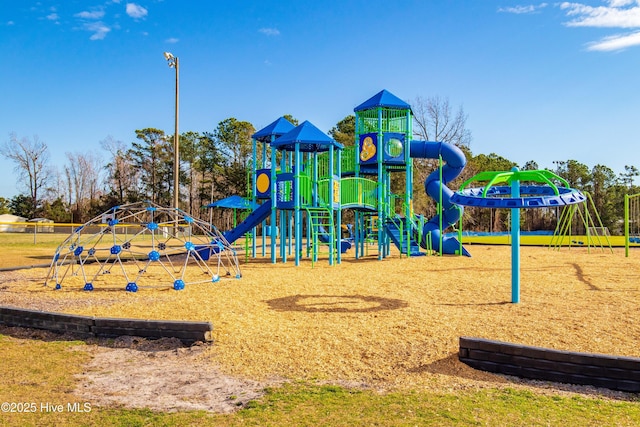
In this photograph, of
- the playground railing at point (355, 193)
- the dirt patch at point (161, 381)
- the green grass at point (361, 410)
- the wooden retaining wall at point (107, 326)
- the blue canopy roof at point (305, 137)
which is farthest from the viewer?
the playground railing at point (355, 193)

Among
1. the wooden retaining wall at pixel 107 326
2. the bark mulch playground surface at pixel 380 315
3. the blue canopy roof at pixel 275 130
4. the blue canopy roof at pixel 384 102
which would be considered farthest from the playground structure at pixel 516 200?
the blue canopy roof at pixel 275 130

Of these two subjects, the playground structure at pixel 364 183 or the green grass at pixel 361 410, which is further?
the playground structure at pixel 364 183

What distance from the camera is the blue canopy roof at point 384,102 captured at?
66.6ft

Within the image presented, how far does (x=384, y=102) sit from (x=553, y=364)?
16127 mm

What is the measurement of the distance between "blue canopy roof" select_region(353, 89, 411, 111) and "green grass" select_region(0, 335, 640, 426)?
53.9 feet

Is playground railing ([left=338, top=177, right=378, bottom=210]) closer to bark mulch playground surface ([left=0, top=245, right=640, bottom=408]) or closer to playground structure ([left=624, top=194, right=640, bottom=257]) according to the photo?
bark mulch playground surface ([left=0, top=245, right=640, bottom=408])

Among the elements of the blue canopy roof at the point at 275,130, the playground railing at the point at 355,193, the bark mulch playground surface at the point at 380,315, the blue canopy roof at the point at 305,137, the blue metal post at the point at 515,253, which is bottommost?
the bark mulch playground surface at the point at 380,315

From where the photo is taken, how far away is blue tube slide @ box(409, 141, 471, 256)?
20.6 meters

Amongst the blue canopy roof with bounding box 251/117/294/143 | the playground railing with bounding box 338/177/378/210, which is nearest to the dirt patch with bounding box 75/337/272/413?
the playground railing with bounding box 338/177/378/210

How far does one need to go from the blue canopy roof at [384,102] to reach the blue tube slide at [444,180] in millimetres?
1766

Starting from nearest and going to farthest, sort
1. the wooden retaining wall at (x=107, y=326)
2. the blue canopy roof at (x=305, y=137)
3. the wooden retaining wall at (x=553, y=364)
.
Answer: the wooden retaining wall at (x=553, y=364) < the wooden retaining wall at (x=107, y=326) < the blue canopy roof at (x=305, y=137)

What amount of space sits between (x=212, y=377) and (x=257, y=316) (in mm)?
2810

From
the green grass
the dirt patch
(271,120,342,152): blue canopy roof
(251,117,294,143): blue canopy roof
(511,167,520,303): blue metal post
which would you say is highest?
(251,117,294,143): blue canopy roof

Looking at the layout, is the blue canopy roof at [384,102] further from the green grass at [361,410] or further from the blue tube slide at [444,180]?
the green grass at [361,410]
